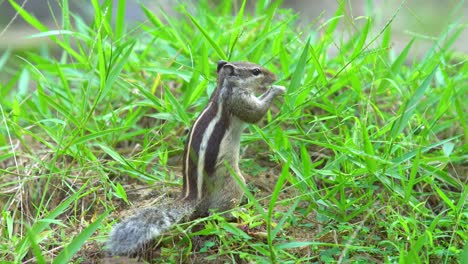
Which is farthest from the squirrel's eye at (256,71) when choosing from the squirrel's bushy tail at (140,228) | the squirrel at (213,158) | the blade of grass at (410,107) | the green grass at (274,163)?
the squirrel's bushy tail at (140,228)

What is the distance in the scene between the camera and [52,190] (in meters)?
3.54

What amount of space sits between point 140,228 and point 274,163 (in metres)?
1.16

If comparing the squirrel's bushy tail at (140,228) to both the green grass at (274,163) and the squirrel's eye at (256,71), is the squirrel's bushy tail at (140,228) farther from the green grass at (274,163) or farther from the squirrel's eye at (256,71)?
the squirrel's eye at (256,71)

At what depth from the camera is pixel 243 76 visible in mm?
3361

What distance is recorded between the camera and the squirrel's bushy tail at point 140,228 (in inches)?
107

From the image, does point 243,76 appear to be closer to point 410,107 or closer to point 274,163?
point 274,163

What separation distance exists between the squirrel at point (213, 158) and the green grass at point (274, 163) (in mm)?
97

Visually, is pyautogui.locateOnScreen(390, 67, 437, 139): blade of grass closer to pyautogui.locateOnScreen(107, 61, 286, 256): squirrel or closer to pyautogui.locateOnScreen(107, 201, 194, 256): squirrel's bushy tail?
pyautogui.locateOnScreen(107, 61, 286, 256): squirrel

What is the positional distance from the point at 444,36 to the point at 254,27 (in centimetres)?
135

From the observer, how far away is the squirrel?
9.04 ft

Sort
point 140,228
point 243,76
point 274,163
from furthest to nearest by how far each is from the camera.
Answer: point 274,163
point 243,76
point 140,228

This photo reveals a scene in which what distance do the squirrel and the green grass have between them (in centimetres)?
10

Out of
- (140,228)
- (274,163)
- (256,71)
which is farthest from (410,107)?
(140,228)


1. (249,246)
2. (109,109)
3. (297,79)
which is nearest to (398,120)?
(297,79)
